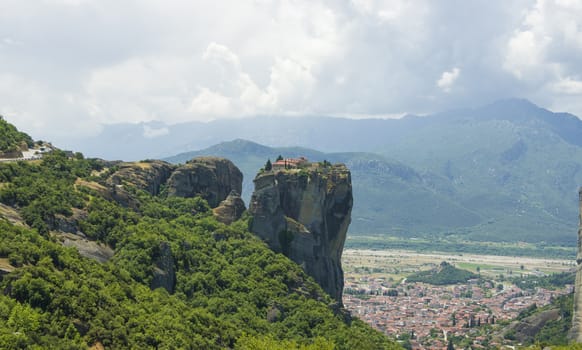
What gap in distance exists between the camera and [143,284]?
196 feet

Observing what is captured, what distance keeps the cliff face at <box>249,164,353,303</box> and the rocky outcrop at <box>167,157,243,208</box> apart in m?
12.0

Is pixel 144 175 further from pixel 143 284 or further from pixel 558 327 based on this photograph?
pixel 558 327

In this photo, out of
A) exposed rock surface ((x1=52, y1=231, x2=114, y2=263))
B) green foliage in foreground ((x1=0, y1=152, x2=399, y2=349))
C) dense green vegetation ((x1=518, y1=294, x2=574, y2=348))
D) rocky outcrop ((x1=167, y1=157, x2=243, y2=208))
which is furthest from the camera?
dense green vegetation ((x1=518, y1=294, x2=574, y2=348))

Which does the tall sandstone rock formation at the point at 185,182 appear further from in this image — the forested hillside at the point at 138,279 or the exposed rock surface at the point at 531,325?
the exposed rock surface at the point at 531,325

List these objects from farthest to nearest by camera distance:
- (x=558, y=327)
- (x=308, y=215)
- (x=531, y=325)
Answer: (x=531, y=325) < (x=558, y=327) < (x=308, y=215)

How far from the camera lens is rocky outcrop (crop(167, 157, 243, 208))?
9488 cm

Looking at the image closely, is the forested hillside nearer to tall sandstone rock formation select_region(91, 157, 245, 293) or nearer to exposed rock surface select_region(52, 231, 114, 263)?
exposed rock surface select_region(52, 231, 114, 263)

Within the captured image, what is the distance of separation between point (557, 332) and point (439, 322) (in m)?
51.7

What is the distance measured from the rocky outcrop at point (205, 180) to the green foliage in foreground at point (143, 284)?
5.46 meters

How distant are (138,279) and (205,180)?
132 feet

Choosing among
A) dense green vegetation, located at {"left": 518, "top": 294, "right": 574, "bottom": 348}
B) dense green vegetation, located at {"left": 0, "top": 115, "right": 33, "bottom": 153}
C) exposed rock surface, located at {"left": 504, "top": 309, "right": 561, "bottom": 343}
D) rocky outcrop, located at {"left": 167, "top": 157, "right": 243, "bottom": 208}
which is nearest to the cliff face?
rocky outcrop, located at {"left": 167, "top": 157, "right": 243, "bottom": 208}

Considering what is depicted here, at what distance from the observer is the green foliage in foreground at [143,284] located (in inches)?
1622

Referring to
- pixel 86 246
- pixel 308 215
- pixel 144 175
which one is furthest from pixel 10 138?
pixel 308 215

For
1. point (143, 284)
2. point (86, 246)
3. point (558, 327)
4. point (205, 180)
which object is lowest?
point (558, 327)
